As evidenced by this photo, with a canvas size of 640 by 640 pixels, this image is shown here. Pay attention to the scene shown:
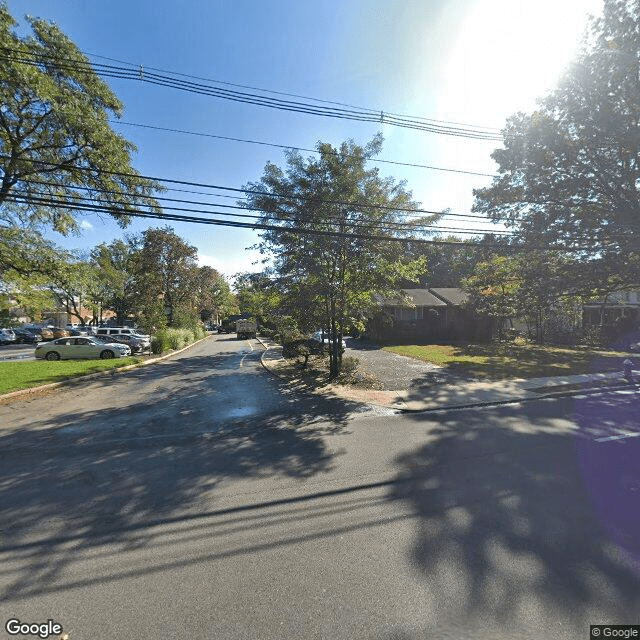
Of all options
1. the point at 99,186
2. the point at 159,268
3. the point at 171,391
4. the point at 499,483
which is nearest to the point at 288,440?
the point at 499,483

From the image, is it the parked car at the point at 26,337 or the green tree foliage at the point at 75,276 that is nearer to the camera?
the green tree foliage at the point at 75,276

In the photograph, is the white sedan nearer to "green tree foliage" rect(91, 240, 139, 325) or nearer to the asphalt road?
"green tree foliage" rect(91, 240, 139, 325)

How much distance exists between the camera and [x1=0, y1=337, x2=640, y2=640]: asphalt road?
9.02 ft

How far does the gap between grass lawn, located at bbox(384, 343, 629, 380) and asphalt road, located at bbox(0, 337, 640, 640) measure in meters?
Result: 6.49

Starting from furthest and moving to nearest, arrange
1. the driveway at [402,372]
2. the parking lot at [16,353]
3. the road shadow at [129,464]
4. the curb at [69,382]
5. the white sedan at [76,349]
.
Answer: the parking lot at [16,353], the white sedan at [76,349], the driveway at [402,372], the curb at [69,382], the road shadow at [129,464]

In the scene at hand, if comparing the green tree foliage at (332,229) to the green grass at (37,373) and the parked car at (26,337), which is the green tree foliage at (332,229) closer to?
the green grass at (37,373)

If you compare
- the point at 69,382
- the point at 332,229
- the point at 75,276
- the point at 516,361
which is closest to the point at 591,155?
Answer: the point at 516,361

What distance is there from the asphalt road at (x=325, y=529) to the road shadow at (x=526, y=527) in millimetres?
22

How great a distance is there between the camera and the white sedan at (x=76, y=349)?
826 inches

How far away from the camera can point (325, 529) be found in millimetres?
3992

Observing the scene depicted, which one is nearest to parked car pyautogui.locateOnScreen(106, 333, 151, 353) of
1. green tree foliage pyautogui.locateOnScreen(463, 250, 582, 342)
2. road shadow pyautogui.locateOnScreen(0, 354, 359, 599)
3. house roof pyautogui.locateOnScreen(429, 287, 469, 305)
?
road shadow pyautogui.locateOnScreen(0, 354, 359, 599)

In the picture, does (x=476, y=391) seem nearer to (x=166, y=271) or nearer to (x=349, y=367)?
(x=349, y=367)

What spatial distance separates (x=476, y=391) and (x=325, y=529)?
881 centimetres

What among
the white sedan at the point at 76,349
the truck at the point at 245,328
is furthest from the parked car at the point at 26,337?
the truck at the point at 245,328
